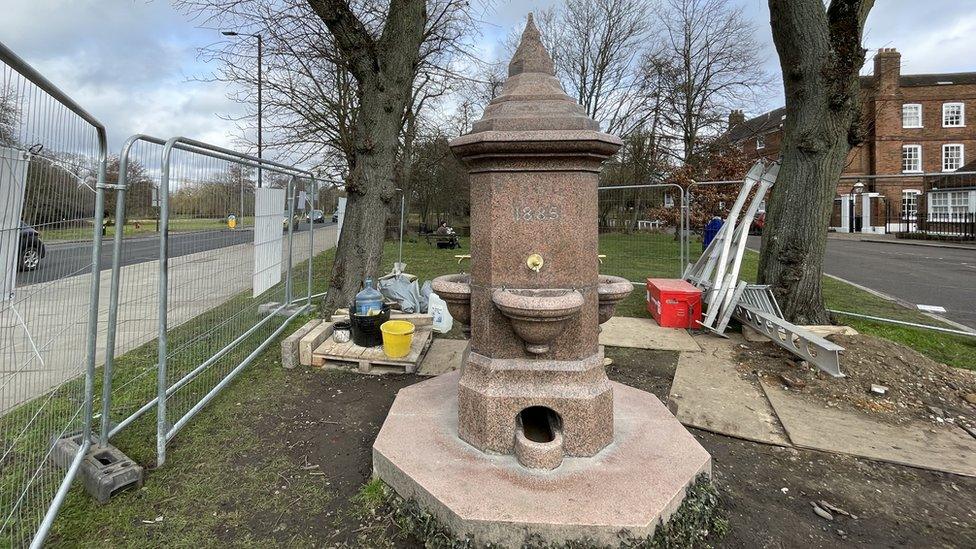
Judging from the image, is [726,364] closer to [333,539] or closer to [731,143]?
[333,539]

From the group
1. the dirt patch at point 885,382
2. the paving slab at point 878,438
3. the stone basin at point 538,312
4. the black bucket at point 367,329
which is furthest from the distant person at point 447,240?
the stone basin at point 538,312

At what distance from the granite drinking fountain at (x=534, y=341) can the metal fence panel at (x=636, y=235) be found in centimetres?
701

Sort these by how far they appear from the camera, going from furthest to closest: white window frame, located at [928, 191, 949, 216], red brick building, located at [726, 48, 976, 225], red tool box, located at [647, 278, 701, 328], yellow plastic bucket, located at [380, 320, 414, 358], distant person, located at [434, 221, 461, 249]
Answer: red brick building, located at [726, 48, 976, 225], distant person, located at [434, 221, 461, 249], white window frame, located at [928, 191, 949, 216], red tool box, located at [647, 278, 701, 328], yellow plastic bucket, located at [380, 320, 414, 358]

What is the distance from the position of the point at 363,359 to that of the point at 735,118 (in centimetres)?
2693

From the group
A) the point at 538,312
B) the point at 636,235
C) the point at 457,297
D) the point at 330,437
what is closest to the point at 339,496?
the point at 330,437

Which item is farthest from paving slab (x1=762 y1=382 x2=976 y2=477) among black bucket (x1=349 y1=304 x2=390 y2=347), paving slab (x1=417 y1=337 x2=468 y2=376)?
black bucket (x1=349 y1=304 x2=390 y2=347)

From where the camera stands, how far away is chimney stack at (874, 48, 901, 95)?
99.7 feet

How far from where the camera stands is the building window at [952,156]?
32.0m

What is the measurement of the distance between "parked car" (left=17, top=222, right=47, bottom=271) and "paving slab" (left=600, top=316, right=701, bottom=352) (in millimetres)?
5277

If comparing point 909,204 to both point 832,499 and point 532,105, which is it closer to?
point 832,499

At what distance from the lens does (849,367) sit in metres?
4.50

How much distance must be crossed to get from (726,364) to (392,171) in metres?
5.16

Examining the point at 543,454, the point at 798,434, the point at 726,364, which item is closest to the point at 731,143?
the point at 726,364

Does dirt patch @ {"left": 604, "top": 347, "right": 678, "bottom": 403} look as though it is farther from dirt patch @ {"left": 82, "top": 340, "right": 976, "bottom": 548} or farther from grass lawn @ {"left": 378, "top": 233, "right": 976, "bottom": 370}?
grass lawn @ {"left": 378, "top": 233, "right": 976, "bottom": 370}
